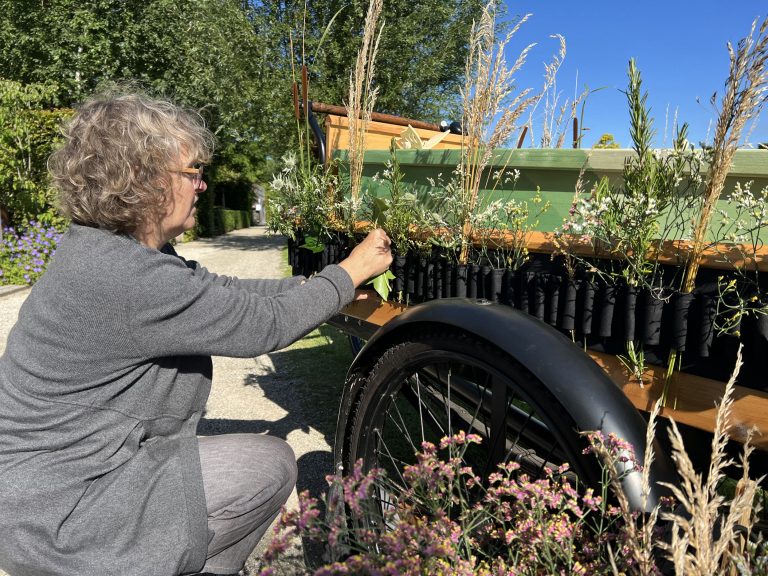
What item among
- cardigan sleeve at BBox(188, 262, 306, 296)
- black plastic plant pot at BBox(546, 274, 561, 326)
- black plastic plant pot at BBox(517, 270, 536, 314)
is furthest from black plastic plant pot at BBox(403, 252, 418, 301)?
black plastic plant pot at BBox(546, 274, 561, 326)

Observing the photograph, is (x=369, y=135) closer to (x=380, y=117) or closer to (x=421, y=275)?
(x=380, y=117)

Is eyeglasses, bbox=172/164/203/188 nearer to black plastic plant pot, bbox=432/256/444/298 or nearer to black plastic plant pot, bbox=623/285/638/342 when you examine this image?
black plastic plant pot, bbox=432/256/444/298

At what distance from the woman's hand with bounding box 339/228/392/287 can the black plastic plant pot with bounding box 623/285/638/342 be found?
80 cm

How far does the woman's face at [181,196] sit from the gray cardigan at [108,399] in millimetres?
167

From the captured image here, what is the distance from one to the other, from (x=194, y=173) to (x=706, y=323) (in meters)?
1.46

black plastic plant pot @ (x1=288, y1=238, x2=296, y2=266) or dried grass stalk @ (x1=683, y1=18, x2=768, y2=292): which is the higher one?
dried grass stalk @ (x1=683, y1=18, x2=768, y2=292)

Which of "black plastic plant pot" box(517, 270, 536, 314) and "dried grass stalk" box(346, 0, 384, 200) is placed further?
"dried grass stalk" box(346, 0, 384, 200)

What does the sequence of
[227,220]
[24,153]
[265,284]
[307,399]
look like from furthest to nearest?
[227,220] < [24,153] < [307,399] < [265,284]

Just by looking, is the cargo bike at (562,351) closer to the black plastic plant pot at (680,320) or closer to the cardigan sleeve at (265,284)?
the black plastic plant pot at (680,320)

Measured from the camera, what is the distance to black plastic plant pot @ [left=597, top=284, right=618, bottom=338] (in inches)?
55.7

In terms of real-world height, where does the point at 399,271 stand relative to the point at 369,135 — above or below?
below

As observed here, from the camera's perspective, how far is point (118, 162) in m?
1.52

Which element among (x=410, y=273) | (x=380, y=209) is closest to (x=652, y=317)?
(x=410, y=273)

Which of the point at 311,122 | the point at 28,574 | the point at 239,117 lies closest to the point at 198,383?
the point at 28,574
